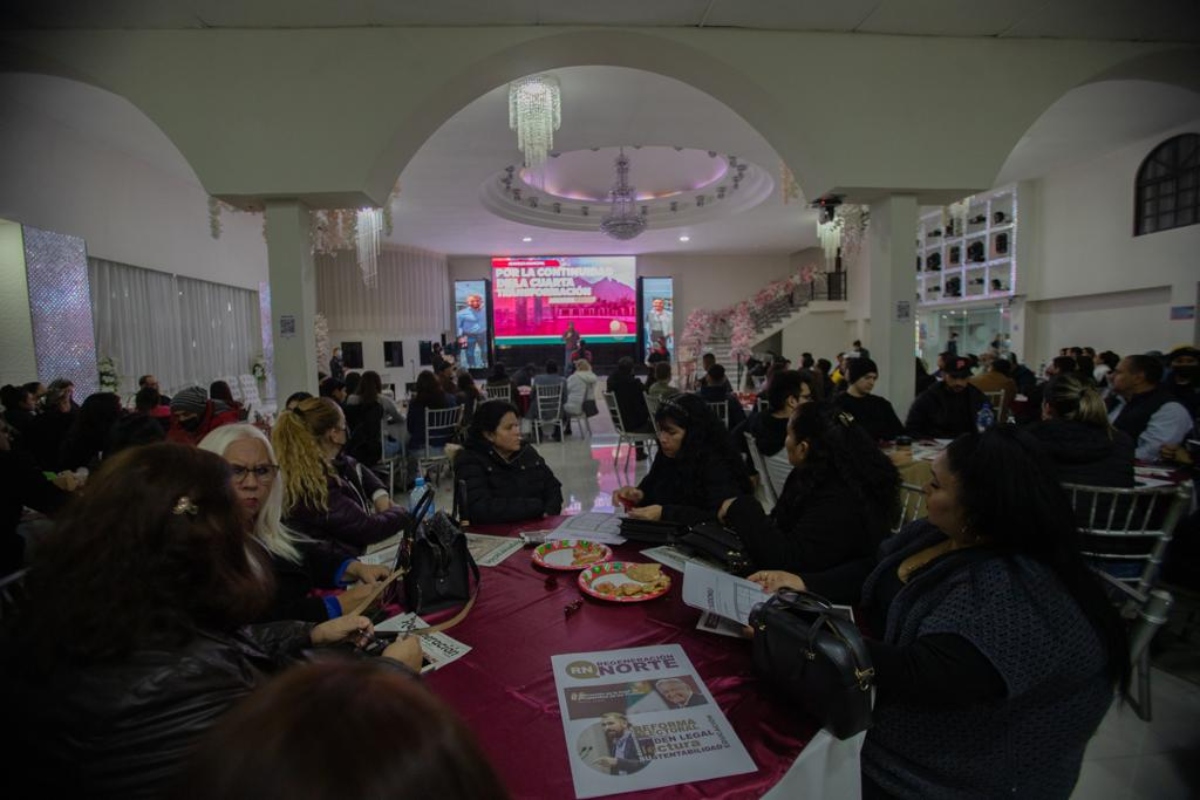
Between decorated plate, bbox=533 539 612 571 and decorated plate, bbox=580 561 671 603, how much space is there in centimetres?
8

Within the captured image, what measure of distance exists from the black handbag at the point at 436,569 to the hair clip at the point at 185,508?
2.29 feet

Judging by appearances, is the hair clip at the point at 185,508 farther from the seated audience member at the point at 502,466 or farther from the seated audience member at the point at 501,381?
the seated audience member at the point at 501,381

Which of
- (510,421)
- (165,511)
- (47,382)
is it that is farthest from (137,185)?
(165,511)

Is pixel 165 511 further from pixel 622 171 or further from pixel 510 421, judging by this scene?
pixel 622 171

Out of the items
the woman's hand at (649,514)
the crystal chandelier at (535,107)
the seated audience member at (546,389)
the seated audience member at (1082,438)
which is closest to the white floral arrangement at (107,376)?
the seated audience member at (546,389)

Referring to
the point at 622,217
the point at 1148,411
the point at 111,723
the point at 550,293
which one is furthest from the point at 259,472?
the point at 550,293

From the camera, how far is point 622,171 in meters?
10.2

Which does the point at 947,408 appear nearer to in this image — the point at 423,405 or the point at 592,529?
the point at 592,529

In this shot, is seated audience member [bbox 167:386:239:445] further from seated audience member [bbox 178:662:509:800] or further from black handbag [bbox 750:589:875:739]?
seated audience member [bbox 178:662:509:800]

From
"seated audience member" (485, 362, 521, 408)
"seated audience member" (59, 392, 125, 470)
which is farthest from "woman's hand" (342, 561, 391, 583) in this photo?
"seated audience member" (485, 362, 521, 408)

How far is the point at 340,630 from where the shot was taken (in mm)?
1308

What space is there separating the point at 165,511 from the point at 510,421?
1832mm

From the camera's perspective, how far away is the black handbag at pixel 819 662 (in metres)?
1.03

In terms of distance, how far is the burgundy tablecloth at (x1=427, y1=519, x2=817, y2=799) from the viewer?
101 centimetres
